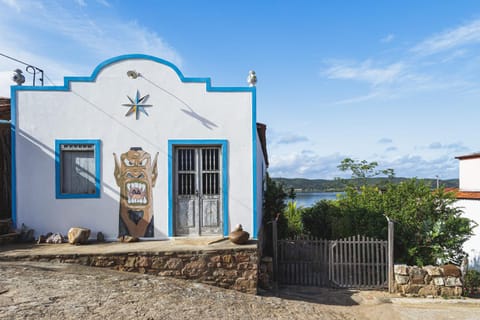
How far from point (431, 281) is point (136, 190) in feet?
24.3

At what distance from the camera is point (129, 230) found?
706 centimetres

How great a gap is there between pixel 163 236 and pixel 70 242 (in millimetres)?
1965

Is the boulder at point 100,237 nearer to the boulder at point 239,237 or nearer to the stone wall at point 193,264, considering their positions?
the stone wall at point 193,264

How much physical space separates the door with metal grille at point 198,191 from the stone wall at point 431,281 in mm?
4649

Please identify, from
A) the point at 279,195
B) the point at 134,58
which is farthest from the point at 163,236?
the point at 279,195

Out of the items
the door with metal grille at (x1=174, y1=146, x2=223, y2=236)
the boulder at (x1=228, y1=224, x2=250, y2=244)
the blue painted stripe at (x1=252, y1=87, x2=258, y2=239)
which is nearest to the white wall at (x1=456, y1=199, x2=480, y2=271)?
the blue painted stripe at (x1=252, y1=87, x2=258, y2=239)

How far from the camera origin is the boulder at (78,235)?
652cm

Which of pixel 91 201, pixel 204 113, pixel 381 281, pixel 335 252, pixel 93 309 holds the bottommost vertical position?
pixel 381 281

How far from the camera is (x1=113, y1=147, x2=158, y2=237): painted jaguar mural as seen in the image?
7062 mm

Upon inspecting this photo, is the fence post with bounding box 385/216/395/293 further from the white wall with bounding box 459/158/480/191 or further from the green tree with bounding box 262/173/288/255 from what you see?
the white wall with bounding box 459/158/480/191

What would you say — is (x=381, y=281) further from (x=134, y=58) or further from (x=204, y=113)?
(x=134, y=58)

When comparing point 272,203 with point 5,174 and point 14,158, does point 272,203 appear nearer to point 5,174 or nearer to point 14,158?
point 14,158

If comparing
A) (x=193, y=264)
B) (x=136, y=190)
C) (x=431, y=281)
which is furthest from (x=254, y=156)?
(x=431, y=281)

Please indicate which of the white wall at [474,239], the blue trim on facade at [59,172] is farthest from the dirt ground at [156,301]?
the white wall at [474,239]
